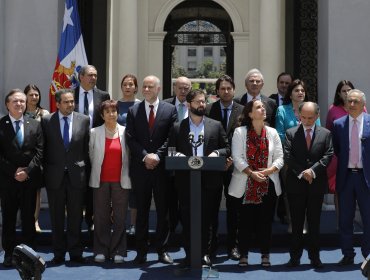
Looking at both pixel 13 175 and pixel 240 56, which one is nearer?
pixel 13 175

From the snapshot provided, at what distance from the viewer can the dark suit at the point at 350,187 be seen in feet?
26.8

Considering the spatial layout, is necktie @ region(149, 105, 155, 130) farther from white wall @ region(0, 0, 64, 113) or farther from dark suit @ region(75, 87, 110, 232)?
white wall @ region(0, 0, 64, 113)

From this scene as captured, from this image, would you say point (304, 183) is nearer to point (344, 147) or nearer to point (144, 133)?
point (344, 147)

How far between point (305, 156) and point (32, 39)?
17.3 ft

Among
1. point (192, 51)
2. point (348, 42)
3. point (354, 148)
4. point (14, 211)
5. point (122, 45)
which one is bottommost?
point (14, 211)

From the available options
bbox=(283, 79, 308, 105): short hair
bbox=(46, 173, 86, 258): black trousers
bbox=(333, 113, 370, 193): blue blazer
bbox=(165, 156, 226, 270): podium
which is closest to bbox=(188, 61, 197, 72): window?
bbox=(283, 79, 308, 105): short hair

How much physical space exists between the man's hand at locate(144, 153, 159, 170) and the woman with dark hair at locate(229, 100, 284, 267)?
924mm

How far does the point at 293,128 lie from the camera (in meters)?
8.17

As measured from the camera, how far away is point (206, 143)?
7.79 m

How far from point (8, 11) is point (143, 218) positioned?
4.84m

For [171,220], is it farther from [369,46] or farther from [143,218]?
[369,46]

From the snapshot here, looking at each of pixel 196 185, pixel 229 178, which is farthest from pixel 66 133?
pixel 229 178

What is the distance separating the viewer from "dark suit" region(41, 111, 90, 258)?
8.15m

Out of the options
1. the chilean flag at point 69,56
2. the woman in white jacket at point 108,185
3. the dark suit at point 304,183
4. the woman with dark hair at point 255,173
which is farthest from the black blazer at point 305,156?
the chilean flag at point 69,56
